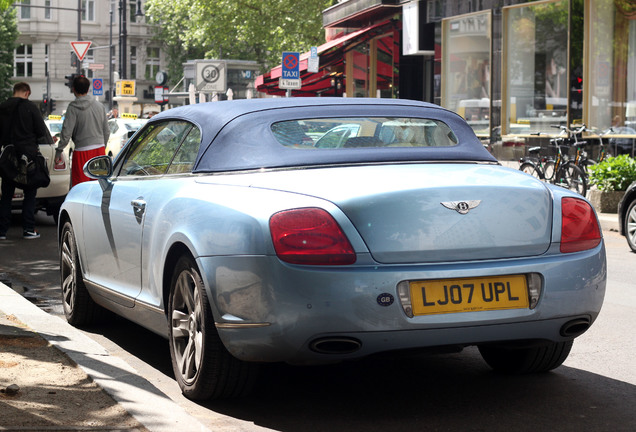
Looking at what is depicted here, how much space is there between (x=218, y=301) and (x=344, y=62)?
114ft

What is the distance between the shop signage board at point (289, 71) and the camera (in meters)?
26.4

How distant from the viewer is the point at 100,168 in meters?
6.57

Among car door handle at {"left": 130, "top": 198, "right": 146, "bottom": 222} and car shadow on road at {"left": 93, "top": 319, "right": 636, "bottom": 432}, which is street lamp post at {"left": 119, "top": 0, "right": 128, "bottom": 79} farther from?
car shadow on road at {"left": 93, "top": 319, "right": 636, "bottom": 432}

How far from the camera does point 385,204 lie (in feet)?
14.7

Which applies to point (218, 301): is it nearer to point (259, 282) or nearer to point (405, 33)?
point (259, 282)

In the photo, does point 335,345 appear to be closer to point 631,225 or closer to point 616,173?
point 631,225

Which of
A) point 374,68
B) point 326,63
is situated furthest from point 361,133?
point 326,63

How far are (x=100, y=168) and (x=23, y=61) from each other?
296ft

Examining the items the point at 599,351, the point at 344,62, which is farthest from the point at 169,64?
the point at 599,351

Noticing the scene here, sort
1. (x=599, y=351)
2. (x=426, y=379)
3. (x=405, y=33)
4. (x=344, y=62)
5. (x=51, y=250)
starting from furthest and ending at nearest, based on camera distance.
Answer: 1. (x=344, y=62)
2. (x=405, y=33)
3. (x=51, y=250)
4. (x=599, y=351)
5. (x=426, y=379)

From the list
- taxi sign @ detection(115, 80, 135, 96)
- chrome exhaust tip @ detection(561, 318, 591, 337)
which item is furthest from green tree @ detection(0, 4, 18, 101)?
chrome exhaust tip @ detection(561, 318, 591, 337)

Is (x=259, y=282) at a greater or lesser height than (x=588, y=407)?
greater

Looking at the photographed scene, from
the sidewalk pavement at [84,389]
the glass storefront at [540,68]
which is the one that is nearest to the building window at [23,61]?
the glass storefront at [540,68]

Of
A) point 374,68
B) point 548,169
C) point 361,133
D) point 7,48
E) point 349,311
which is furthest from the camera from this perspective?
point 7,48
